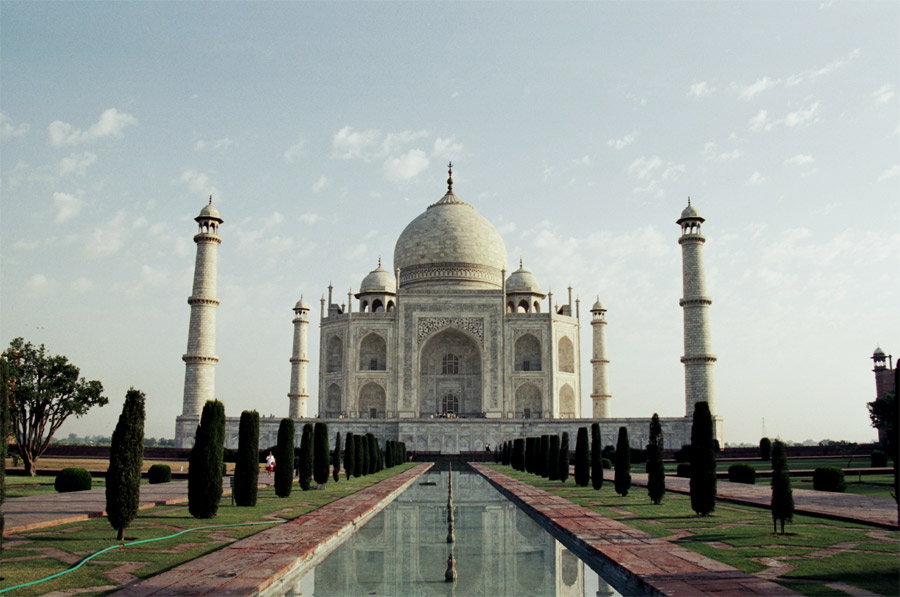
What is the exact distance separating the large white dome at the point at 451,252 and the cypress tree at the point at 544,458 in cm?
1826

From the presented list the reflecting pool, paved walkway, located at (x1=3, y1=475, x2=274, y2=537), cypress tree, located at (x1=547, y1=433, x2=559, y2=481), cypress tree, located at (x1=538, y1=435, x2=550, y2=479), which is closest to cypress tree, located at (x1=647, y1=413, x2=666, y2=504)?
the reflecting pool

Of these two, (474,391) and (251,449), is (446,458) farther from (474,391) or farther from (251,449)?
(251,449)

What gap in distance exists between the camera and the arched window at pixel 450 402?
115 ft

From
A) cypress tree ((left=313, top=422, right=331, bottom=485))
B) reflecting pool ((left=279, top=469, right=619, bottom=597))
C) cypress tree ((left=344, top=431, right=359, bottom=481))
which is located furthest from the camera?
cypress tree ((left=344, top=431, right=359, bottom=481))

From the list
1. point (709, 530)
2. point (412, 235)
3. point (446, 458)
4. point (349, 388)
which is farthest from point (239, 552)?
point (412, 235)

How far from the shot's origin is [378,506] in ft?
38.7

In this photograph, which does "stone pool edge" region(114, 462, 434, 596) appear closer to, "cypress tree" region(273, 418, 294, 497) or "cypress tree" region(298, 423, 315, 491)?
"cypress tree" region(273, 418, 294, 497)

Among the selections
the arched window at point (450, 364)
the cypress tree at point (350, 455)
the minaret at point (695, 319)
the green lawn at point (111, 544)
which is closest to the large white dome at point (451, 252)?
the arched window at point (450, 364)

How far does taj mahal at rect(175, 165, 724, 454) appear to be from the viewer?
2941 cm

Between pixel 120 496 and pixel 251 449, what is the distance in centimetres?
408

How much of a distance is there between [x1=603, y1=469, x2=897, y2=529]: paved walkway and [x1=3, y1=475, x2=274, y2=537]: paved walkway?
28.7 feet

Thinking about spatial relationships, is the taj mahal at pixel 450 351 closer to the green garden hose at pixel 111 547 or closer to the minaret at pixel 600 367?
the minaret at pixel 600 367

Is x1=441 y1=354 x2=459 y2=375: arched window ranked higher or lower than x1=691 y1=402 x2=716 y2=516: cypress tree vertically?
higher

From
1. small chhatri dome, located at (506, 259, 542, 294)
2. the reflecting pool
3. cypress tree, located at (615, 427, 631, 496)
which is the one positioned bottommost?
the reflecting pool
